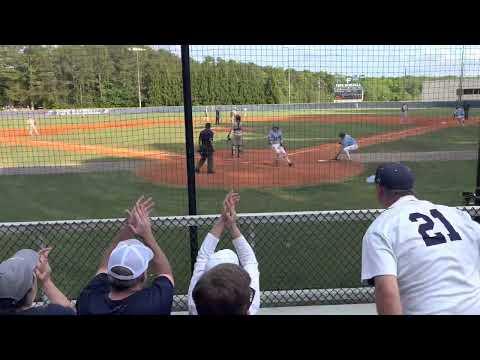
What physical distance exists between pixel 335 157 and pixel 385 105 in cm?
386

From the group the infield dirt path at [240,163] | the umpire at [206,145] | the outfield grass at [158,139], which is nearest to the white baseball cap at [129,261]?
the infield dirt path at [240,163]

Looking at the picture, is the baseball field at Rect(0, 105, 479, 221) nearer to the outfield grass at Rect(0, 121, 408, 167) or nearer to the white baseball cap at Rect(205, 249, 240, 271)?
the outfield grass at Rect(0, 121, 408, 167)

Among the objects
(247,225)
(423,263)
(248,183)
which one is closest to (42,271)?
(423,263)

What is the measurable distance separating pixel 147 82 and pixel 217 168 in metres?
4.42

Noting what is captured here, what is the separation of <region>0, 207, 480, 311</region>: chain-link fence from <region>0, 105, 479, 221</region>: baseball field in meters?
2.94

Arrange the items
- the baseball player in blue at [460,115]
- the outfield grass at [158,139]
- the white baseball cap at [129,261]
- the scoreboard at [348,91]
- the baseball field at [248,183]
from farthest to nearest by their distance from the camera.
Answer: the baseball player in blue at [460,115]
the outfield grass at [158,139]
the scoreboard at [348,91]
the baseball field at [248,183]
the white baseball cap at [129,261]

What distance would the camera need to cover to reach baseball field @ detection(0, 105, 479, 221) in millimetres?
10906

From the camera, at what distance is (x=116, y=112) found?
1101 centimetres

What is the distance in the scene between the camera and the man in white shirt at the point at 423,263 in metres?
2.00

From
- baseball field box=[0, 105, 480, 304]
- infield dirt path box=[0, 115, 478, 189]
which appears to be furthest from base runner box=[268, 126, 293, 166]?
baseball field box=[0, 105, 480, 304]

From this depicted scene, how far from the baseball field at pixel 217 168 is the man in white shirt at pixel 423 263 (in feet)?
25.3

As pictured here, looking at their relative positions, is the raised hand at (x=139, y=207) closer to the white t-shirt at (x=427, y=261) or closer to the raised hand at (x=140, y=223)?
the raised hand at (x=140, y=223)
